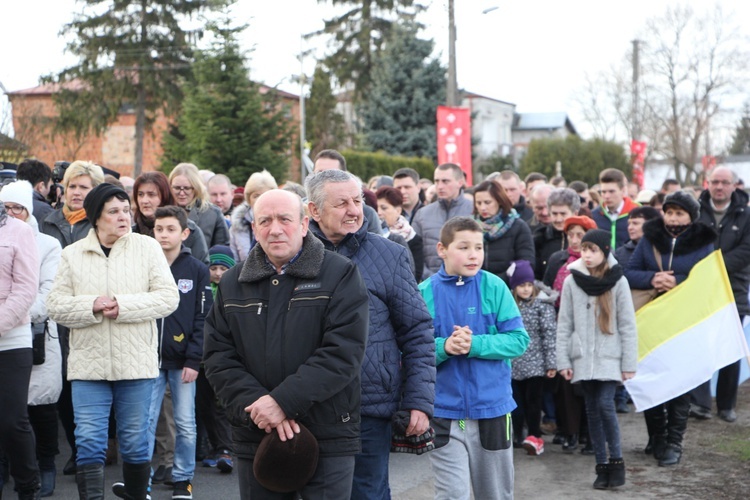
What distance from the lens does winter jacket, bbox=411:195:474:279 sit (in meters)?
9.48

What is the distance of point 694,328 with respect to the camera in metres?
8.57

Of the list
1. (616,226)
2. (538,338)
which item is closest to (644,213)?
(616,226)

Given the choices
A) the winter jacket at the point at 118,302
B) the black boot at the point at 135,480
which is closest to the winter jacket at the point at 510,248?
the winter jacket at the point at 118,302

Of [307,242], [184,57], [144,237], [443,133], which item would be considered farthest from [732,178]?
[184,57]

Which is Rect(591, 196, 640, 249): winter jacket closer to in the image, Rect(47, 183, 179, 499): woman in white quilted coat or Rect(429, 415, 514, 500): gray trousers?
Rect(429, 415, 514, 500): gray trousers

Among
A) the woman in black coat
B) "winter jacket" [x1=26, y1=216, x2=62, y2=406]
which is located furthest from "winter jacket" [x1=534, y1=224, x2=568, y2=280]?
"winter jacket" [x1=26, y1=216, x2=62, y2=406]

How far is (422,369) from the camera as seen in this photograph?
14.8 ft

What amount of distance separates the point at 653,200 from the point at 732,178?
12.5 ft

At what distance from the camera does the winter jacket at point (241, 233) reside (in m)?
8.91

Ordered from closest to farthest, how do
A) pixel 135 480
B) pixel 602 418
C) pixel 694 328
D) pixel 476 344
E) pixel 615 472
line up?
1. pixel 476 344
2. pixel 135 480
3. pixel 615 472
4. pixel 602 418
5. pixel 694 328

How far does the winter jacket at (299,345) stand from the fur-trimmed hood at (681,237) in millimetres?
5426

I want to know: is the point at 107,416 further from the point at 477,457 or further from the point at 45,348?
the point at 477,457

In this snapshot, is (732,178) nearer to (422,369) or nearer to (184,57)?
(422,369)

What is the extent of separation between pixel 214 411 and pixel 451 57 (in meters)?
18.8
